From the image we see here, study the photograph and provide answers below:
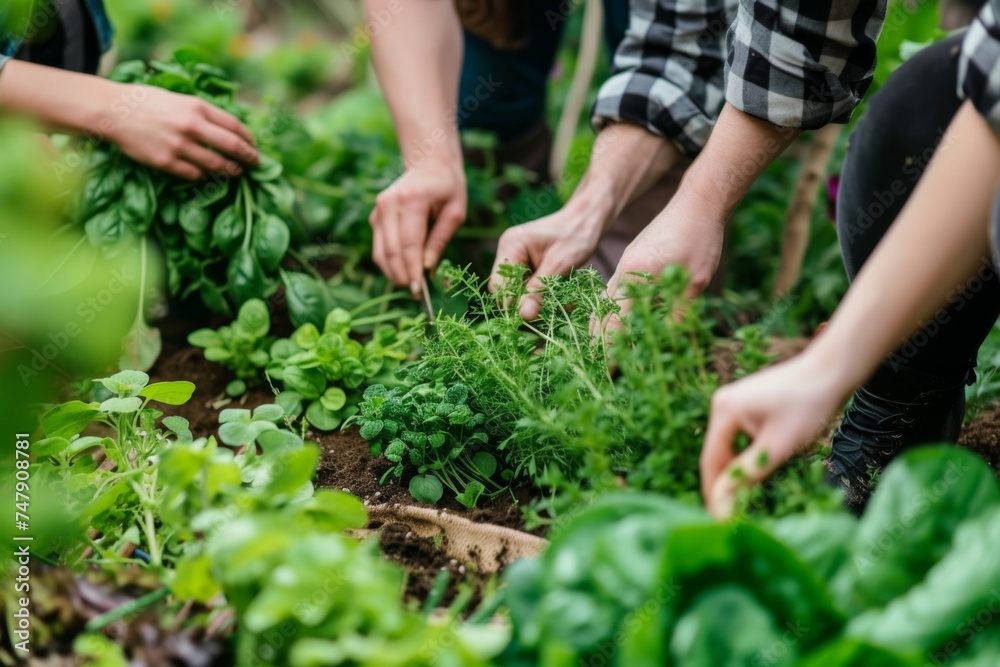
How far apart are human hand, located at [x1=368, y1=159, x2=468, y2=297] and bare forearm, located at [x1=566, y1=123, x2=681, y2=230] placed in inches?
9.8

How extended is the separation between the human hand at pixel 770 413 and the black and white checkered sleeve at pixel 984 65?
28 cm

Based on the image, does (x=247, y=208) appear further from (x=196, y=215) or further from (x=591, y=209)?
(x=591, y=209)

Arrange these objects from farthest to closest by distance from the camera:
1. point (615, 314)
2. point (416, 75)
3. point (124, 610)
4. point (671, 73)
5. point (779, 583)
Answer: point (416, 75) → point (671, 73) → point (615, 314) → point (124, 610) → point (779, 583)

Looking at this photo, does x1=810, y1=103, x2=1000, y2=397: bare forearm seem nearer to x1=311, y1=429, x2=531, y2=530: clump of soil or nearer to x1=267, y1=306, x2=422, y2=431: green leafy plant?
x1=311, y1=429, x2=531, y2=530: clump of soil

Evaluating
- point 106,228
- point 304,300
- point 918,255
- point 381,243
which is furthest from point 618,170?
point 106,228

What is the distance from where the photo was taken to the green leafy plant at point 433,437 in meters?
1.17

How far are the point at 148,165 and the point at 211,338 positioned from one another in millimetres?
370

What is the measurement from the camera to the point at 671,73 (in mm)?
1628

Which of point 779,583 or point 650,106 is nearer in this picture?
point 779,583

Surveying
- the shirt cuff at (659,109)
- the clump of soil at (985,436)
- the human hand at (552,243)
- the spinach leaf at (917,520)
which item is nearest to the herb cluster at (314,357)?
the human hand at (552,243)

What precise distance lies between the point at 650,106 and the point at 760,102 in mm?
454

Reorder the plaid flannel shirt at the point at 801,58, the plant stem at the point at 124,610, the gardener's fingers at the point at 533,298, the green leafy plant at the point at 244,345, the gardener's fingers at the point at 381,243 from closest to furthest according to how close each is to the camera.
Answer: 1. the plant stem at the point at 124,610
2. the plaid flannel shirt at the point at 801,58
3. the gardener's fingers at the point at 533,298
4. the green leafy plant at the point at 244,345
5. the gardener's fingers at the point at 381,243

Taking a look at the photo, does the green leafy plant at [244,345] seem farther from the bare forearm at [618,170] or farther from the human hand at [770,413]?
the human hand at [770,413]

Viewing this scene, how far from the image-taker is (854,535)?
0.77 metres
